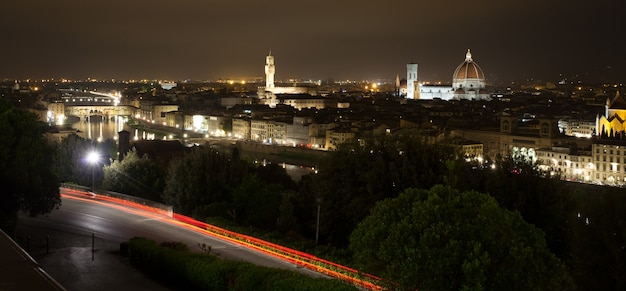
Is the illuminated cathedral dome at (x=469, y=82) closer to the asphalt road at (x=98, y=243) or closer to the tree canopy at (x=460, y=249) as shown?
the asphalt road at (x=98, y=243)

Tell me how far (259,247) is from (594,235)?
3171 mm

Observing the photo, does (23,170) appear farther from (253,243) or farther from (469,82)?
(469,82)

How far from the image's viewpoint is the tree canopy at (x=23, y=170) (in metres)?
7.45

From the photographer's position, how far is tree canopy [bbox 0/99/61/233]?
24.4 ft

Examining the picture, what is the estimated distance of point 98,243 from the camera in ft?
22.5

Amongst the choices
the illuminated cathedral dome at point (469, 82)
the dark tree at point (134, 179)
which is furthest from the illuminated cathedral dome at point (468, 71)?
the dark tree at point (134, 179)

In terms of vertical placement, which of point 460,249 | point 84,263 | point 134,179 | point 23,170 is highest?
point 23,170

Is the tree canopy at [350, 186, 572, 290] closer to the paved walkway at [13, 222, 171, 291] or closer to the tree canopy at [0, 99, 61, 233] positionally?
the paved walkway at [13, 222, 171, 291]

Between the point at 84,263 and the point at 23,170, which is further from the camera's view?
the point at 23,170

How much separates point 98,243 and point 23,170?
1.43m

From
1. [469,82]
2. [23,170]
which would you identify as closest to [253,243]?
[23,170]

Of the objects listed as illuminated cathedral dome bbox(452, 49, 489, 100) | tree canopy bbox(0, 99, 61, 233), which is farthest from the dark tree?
illuminated cathedral dome bbox(452, 49, 489, 100)

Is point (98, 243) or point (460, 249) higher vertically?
point (460, 249)

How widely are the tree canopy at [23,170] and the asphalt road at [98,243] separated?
287 mm
